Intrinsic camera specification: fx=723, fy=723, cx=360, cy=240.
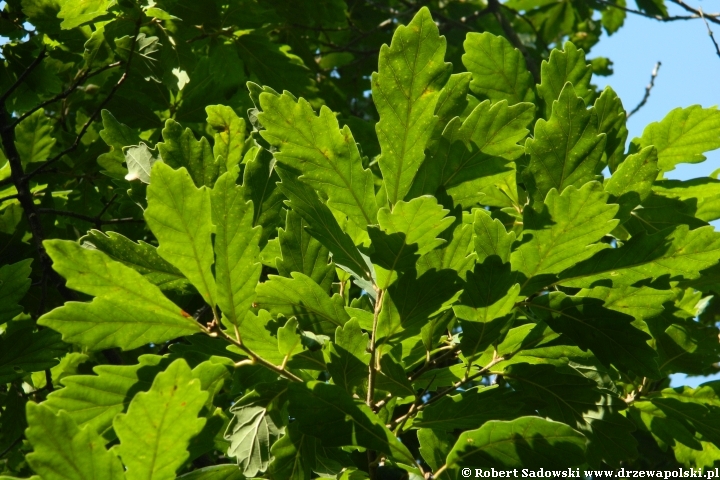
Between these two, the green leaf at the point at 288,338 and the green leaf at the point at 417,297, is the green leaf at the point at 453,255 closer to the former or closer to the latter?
the green leaf at the point at 417,297

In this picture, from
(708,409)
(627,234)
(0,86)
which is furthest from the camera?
(0,86)

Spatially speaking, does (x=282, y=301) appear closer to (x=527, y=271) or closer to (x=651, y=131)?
(x=527, y=271)

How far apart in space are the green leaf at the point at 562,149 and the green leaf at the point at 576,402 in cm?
37

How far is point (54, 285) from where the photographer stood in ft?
7.61

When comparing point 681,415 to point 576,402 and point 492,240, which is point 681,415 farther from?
point 492,240

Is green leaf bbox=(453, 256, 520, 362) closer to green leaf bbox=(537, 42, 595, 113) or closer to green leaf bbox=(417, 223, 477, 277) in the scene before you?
green leaf bbox=(417, 223, 477, 277)

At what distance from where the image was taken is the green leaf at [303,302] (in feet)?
4.60

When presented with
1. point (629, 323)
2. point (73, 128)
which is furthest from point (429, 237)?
point (73, 128)

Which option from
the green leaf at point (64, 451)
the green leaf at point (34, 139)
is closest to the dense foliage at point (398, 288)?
the green leaf at point (64, 451)

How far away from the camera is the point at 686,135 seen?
185cm

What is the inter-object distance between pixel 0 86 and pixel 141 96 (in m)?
0.59

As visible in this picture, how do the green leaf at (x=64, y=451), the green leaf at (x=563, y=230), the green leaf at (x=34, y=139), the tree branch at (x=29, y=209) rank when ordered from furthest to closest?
the green leaf at (x=34, y=139)
the tree branch at (x=29, y=209)
the green leaf at (x=563, y=230)
the green leaf at (x=64, y=451)

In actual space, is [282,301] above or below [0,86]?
below

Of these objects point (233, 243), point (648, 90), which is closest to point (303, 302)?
point (233, 243)
